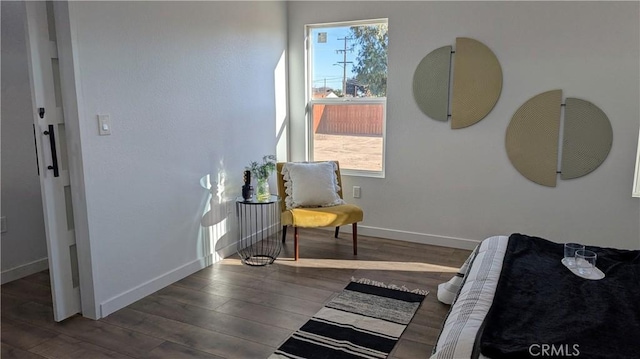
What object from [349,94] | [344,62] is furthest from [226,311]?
[344,62]

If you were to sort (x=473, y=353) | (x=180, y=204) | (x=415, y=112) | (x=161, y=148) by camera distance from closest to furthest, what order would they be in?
(x=473, y=353), (x=161, y=148), (x=180, y=204), (x=415, y=112)

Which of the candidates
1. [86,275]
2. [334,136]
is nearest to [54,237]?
[86,275]

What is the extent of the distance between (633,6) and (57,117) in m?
4.03

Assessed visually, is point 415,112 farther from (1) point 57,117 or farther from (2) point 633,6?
(1) point 57,117

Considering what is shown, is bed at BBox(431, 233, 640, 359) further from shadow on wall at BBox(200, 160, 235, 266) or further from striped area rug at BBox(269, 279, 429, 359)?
shadow on wall at BBox(200, 160, 235, 266)

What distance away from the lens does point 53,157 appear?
2.57 meters

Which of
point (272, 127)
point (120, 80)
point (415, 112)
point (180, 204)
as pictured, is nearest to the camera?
point (120, 80)

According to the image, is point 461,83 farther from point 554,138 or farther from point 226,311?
point 226,311

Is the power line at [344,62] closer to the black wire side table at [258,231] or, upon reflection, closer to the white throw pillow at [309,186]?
the white throw pillow at [309,186]

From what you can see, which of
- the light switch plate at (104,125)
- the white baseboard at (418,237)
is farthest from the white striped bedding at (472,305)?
the light switch plate at (104,125)

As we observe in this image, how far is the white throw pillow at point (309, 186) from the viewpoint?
388 cm

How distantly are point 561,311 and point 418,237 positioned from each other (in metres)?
2.48

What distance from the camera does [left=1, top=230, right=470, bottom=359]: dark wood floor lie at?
7.92ft

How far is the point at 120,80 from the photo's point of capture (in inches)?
109
